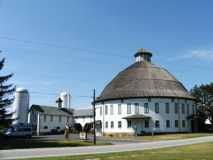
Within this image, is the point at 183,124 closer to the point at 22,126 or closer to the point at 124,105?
the point at 124,105

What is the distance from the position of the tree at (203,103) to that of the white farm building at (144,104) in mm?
2596

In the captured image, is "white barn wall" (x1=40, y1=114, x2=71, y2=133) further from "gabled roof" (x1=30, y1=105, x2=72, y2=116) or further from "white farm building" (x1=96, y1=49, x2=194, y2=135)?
"white farm building" (x1=96, y1=49, x2=194, y2=135)

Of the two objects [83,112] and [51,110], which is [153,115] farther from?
[83,112]

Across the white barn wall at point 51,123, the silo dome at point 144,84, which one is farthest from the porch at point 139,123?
the white barn wall at point 51,123

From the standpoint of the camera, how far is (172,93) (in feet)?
213

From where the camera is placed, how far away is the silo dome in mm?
64438

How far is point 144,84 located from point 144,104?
186 inches

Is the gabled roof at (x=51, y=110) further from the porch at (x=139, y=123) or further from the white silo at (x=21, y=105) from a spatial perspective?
the porch at (x=139, y=123)

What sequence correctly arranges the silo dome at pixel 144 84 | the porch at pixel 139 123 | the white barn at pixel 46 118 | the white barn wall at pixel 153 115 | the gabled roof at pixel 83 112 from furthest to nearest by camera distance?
the gabled roof at pixel 83 112, the white barn at pixel 46 118, the silo dome at pixel 144 84, the white barn wall at pixel 153 115, the porch at pixel 139 123

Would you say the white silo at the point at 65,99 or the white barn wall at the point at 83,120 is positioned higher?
the white silo at the point at 65,99

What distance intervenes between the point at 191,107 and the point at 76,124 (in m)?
39.0

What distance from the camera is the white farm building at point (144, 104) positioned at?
63125 millimetres

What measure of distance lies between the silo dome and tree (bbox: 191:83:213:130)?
5520 mm

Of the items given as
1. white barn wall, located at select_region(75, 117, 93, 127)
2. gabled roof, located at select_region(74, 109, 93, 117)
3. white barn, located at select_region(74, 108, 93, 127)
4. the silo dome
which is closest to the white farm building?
the silo dome
